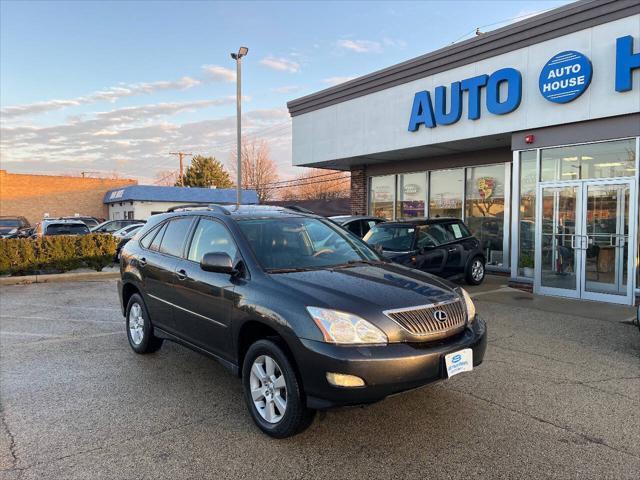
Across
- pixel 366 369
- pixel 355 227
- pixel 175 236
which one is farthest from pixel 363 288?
pixel 355 227

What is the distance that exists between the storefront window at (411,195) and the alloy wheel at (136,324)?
35.8 feet

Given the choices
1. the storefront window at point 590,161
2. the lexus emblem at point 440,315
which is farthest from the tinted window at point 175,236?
the storefront window at point 590,161

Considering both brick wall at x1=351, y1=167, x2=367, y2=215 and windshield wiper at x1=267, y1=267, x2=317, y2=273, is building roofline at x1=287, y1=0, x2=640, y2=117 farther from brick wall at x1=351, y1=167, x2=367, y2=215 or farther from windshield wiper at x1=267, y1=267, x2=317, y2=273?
windshield wiper at x1=267, y1=267, x2=317, y2=273

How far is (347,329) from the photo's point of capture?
3232 millimetres

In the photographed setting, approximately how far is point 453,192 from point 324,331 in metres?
11.9

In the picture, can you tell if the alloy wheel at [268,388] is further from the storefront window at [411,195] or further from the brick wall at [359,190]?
the brick wall at [359,190]

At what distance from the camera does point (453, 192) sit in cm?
1427

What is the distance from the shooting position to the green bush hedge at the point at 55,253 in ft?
40.4

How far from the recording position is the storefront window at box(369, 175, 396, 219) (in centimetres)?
1612

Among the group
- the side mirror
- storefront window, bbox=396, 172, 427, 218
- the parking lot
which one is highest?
storefront window, bbox=396, 172, 427, 218

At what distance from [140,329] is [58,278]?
8.28 meters

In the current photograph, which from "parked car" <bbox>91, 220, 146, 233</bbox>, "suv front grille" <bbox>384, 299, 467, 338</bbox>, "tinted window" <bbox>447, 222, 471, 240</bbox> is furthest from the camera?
"parked car" <bbox>91, 220, 146, 233</bbox>

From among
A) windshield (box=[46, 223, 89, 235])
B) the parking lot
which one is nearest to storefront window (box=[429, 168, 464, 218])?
the parking lot

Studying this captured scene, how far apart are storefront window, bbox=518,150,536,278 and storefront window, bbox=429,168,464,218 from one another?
351 cm
